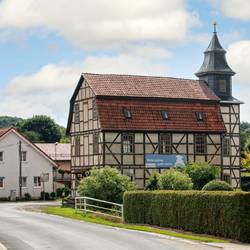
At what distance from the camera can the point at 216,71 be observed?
71.7 meters

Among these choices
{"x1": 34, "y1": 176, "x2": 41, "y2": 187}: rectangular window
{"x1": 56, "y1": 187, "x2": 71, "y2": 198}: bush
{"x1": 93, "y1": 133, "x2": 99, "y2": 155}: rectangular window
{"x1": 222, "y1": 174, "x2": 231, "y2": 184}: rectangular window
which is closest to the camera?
{"x1": 93, "y1": 133, "x2": 99, "y2": 155}: rectangular window

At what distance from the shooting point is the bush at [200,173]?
201ft

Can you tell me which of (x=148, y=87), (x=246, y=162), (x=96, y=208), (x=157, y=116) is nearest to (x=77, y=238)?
(x=96, y=208)

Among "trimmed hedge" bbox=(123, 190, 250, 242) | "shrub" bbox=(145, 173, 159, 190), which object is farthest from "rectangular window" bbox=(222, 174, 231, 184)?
"trimmed hedge" bbox=(123, 190, 250, 242)

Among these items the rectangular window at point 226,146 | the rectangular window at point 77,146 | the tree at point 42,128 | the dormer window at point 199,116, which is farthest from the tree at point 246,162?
the tree at point 42,128

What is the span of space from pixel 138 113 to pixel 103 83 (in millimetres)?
4321

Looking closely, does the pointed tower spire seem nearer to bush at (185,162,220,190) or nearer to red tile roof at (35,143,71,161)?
bush at (185,162,220,190)

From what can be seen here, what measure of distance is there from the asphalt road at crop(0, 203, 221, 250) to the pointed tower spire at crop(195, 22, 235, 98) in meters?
35.9

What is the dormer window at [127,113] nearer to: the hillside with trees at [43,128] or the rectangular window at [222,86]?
the rectangular window at [222,86]

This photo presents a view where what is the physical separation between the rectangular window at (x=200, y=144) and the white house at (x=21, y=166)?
20624mm

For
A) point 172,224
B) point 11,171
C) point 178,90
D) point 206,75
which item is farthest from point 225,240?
point 11,171

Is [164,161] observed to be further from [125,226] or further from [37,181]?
[125,226]

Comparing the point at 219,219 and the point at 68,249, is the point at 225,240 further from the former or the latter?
the point at 68,249

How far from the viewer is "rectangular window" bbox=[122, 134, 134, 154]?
6319 centimetres
